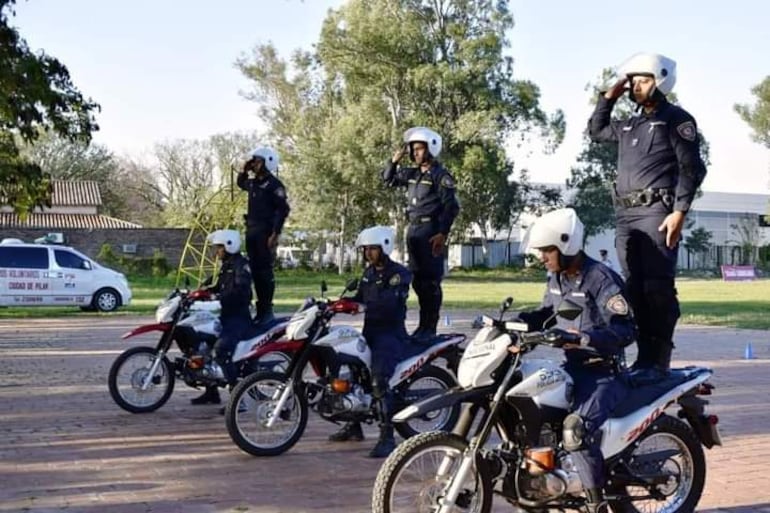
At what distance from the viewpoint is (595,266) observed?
226 inches

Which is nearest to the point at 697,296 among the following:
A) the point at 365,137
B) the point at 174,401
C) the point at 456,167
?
the point at 456,167

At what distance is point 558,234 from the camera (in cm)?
565

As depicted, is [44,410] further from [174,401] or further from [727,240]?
[727,240]

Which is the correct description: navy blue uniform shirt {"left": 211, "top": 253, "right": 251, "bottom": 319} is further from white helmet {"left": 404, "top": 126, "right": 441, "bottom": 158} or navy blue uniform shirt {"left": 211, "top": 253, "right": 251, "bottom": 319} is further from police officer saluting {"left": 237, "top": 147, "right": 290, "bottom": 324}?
white helmet {"left": 404, "top": 126, "right": 441, "bottom": 158}

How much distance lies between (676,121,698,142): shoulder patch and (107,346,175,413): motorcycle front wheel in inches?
217

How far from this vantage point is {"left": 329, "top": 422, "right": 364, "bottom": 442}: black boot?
8562 mm

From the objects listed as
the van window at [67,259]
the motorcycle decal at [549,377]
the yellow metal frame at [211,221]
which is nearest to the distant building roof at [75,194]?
the yellow metal frame at [211,221]

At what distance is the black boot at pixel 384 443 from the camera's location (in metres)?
7.80

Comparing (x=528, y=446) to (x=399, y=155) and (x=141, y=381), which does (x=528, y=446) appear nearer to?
(x=399, y=155)

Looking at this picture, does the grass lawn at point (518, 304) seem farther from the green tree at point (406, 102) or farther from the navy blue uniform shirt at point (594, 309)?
the navy blue uniform shirt at point (594, 309)

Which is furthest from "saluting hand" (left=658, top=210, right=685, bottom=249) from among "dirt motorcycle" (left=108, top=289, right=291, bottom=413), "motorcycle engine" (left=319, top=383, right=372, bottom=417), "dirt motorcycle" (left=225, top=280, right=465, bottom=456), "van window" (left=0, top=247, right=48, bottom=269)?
"van window" (left=0, top=247, right=48, bottom=269)

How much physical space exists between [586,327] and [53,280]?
2343 centimetres

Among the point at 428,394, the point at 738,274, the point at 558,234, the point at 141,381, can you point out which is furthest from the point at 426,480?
the point at 738,274

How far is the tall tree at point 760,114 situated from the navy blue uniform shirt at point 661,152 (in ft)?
222
